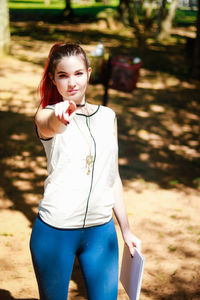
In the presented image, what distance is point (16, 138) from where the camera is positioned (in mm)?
6793

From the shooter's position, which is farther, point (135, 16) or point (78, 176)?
point (135, 16)

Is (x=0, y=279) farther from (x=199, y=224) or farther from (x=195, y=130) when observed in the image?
(x=195, y=130)

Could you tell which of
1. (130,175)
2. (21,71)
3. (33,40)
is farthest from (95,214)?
(33,40)

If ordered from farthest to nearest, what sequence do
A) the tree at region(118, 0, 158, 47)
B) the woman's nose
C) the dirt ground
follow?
the tree at region(118, 0, 158, 47) < the dirt ground < the woman's nose

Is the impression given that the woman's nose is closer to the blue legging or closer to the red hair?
the red hair

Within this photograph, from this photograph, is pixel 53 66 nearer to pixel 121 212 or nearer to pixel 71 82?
pixel 71 82

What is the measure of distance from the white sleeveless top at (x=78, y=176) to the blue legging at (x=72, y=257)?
0.06 metres

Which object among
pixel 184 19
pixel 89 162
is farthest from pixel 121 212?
pixel 184 19

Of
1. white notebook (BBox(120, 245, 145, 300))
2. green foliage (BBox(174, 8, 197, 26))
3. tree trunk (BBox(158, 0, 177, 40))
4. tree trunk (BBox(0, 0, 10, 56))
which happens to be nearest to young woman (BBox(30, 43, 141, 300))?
white notebook (BBox(120, 245, 145, 300))

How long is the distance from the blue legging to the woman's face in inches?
26.7

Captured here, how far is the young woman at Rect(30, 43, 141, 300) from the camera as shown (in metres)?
1.78

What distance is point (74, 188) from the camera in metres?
1.78

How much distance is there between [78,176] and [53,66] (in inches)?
22.9

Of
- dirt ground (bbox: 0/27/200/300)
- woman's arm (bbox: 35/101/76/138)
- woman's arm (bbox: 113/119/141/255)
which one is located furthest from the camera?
dirt ground (bbox: 0/27/200/300)
